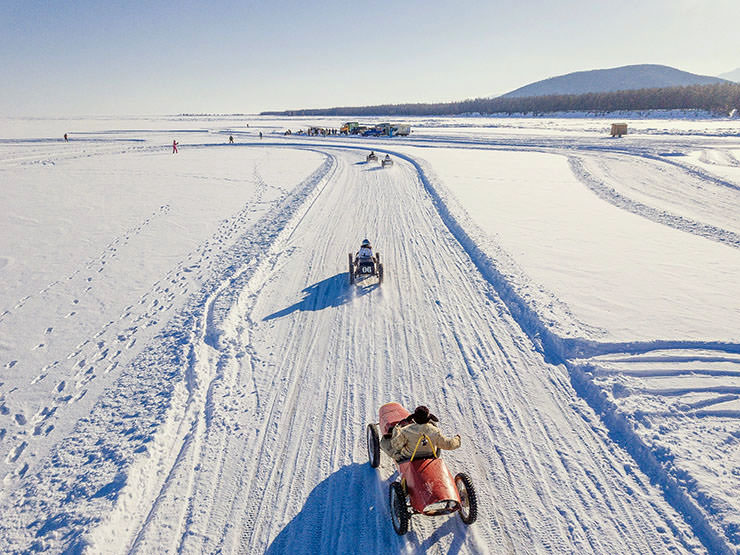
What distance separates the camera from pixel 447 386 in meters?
6.41

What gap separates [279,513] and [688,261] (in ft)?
40.1

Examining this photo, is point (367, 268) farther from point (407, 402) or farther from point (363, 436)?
point (363, 436)

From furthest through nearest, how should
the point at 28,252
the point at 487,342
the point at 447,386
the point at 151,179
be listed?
the point at 151,179 → the point at 28,252 → the point at 487,342 → the point at 447,386

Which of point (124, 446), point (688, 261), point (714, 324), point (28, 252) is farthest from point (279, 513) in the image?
point (28, 252)

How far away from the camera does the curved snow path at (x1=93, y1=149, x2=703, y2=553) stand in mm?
4223

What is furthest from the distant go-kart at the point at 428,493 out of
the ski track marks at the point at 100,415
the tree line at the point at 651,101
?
the tree line at the point at 651,101

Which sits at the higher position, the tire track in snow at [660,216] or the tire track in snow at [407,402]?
the tire track in snow at [660,216]

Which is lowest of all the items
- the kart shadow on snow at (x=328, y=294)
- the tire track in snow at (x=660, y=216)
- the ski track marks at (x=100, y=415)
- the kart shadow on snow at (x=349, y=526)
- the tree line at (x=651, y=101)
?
the kart shadow on snow at (x=349, y=526)

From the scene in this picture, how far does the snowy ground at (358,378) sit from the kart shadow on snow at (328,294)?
0.07 meters

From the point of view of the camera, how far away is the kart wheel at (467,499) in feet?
13.4

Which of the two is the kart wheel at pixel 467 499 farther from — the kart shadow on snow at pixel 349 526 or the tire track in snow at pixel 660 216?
the tire track in snow at pixel 660 216

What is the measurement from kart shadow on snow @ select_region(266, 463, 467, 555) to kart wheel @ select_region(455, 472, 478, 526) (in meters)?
0.18

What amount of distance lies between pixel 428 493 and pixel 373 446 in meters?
1.16

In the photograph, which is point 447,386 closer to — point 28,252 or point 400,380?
point 400,380
